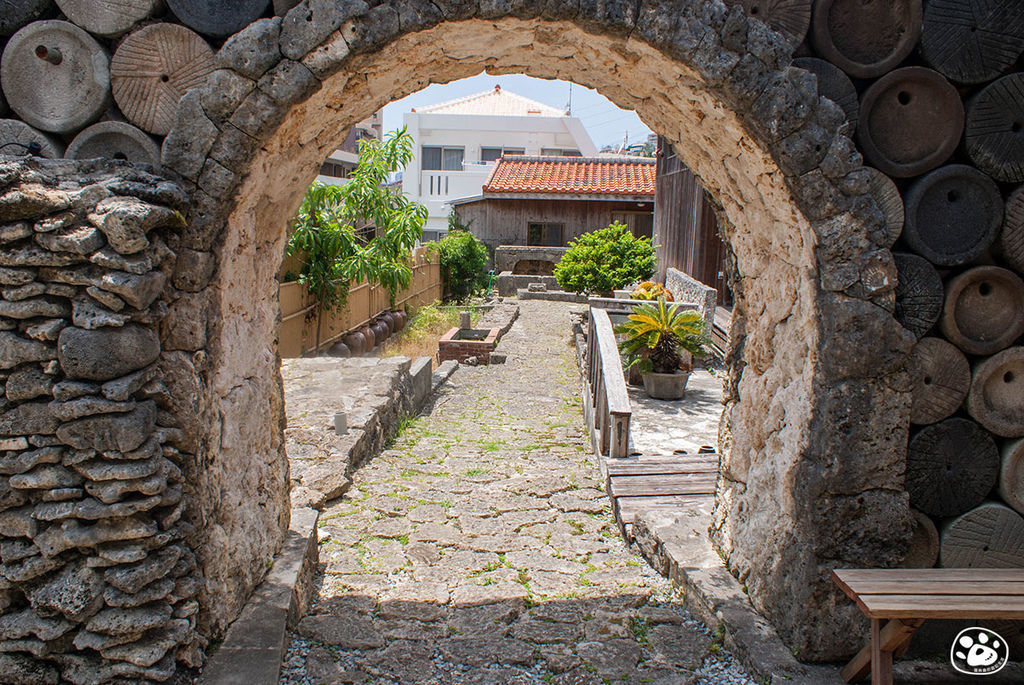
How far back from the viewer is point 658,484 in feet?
17.6

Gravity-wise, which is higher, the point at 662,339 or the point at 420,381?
the point at 662,339

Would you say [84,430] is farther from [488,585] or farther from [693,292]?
[693,292]

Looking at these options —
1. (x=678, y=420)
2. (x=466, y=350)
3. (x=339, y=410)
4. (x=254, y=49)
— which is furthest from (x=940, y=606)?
(x=466, y=350)

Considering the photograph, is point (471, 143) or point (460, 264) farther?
point (471, 143)

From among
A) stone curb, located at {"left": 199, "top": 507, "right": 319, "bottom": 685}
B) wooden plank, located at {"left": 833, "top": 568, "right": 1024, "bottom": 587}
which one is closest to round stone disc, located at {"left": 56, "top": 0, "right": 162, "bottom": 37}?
stone curb, located at {"left": 199, "top": 507, "right": 319, "bottom": 685}

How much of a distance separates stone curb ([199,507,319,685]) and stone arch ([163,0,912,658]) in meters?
0.11

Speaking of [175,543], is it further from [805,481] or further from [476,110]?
[476,110]

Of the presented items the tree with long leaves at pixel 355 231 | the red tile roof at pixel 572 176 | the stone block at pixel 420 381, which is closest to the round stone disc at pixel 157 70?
the stone block at pixel 420 381

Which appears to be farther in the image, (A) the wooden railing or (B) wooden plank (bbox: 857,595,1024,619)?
(A) the wooden railing

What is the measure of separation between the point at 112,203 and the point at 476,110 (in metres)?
32.0

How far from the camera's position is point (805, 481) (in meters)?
3.10

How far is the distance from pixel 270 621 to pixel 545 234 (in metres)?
19.2

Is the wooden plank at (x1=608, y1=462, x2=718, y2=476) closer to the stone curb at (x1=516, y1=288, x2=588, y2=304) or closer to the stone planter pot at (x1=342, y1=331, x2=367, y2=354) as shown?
the stone planter pot at (x1=342, y1=331, x2=367, y2=354)

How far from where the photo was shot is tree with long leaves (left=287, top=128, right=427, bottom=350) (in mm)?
10414
